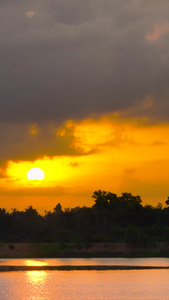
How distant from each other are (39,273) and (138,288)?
32355 millimetres

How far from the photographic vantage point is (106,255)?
535 feet

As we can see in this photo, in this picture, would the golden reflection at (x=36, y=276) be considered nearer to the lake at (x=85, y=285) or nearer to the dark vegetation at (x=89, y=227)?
the lake at (x=85, y=285)

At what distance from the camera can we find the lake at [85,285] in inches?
2886

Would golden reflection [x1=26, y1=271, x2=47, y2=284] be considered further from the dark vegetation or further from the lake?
the dark vegetation

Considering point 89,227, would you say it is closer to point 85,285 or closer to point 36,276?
point 36,276

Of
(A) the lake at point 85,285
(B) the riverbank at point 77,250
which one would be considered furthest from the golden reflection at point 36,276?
(B) the riverbank at point 77,250

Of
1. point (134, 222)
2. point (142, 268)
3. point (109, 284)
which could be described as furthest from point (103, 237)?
point (109, 284)

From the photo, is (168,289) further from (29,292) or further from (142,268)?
(142,268)

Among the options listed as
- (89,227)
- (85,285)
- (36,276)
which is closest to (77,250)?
(89,227)

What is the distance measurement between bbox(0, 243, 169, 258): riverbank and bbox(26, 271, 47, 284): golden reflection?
4933 centimetres

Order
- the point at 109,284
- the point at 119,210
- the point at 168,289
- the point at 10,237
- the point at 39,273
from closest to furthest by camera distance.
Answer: the point at 168,289 < the point at 109,284 < the point at 39,273 < the point at 10,237 < the point at 119,210

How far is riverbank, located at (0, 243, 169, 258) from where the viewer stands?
521 feet

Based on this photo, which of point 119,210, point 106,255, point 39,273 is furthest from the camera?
point 119,210

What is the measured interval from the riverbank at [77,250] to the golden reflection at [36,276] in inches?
1942
